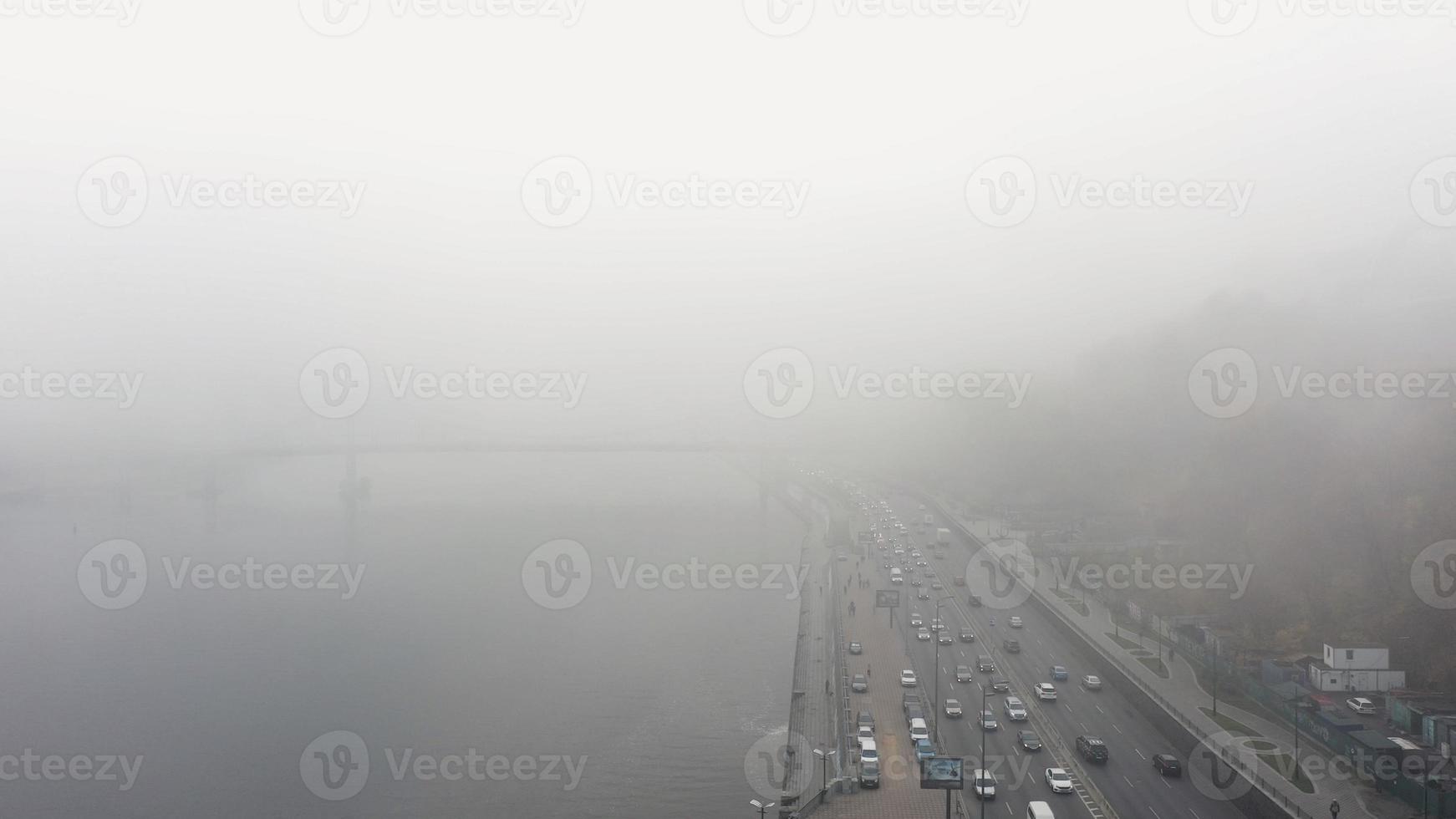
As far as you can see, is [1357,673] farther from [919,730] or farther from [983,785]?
[983,785]

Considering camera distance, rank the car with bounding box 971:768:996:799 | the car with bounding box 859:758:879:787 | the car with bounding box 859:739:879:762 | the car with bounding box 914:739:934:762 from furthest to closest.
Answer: the car with bounding box 914:739:934:762 < the car with bounding box 859:739:879:762 < the car with bounding box 859:758:879:787 < the car with bounding box 971:768:996:799

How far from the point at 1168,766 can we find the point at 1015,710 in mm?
1647

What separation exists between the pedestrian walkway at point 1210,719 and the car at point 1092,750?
997 millimetres

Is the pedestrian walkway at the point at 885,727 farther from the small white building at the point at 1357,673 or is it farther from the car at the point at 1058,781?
the small white building at the point at 1357,673

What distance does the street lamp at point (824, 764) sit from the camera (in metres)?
6.82

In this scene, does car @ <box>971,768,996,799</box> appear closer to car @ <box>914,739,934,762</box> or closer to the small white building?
car @ <box>914,739,934,762</box>

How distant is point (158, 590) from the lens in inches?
837

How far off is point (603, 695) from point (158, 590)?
1570 cm

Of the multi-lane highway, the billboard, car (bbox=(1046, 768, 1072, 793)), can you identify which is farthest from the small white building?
the billboard

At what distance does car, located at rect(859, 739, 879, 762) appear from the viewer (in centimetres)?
729

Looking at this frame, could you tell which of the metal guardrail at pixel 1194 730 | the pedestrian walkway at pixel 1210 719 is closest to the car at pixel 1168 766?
the metal guardrail at pixel 1194 730

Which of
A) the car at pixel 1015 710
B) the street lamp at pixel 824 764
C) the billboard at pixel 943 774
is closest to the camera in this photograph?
the billboard at pixel 943 774

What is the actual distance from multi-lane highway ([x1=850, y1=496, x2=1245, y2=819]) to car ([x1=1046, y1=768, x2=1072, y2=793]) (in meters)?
0.05

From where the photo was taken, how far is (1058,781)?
22.2ft
